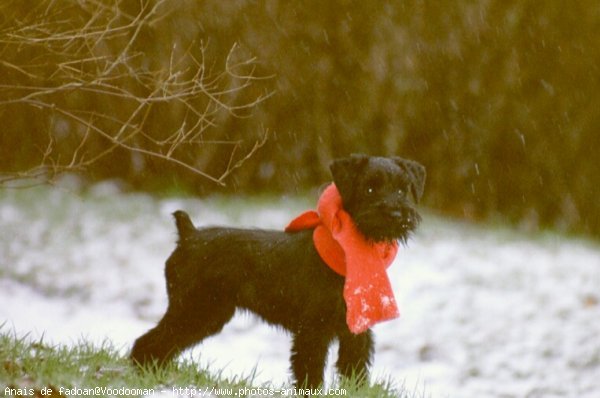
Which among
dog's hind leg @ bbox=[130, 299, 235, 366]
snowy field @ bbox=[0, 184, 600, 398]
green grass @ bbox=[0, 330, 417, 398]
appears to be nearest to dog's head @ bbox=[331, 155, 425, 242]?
green grass @ bbox=[0, 330, 417, 398]

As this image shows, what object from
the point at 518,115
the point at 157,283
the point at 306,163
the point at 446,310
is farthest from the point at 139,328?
the point at 518,115

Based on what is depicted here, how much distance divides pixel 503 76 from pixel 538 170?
127cm

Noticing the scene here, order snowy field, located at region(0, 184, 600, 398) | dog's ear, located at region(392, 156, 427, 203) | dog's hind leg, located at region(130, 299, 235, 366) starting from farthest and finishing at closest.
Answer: snowy field, located at region(0, 184, 600, 398) → dog's hind leg, located at region(130, 299, 235, 366) → dog's ear, located at region(392, 156, 427, 203)

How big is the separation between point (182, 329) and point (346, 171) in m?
1.47

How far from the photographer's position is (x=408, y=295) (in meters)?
9.66

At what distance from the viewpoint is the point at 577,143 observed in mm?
11641

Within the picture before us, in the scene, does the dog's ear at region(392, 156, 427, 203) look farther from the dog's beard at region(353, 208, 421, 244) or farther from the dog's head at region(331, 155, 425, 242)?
the dog's beard at region(353, 208, 421, 244)

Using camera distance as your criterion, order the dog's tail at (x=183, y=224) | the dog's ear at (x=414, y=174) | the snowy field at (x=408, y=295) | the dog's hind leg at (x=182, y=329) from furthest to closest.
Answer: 1. the snowy field at (x=408, y=295)
2. the dog's tail at (x=183, y=224)
3. the dog's hind leg at (x=182, y=329)
4. the dog's ear at (x=414, y=174)

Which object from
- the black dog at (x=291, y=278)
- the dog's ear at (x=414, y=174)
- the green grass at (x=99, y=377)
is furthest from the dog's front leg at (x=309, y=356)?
the dog's ear at (x=414, y=174)

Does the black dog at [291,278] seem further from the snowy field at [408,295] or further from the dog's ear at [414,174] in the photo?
the snowy field at [408,295]

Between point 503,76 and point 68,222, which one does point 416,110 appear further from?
point 68,222

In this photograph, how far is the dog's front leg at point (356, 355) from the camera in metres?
5.61

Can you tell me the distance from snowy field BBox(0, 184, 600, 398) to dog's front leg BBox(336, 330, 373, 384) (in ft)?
4.86

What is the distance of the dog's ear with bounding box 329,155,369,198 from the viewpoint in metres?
5.38
